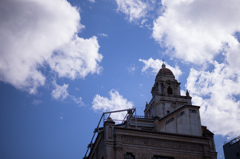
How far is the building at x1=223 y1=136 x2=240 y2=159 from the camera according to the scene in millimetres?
44203

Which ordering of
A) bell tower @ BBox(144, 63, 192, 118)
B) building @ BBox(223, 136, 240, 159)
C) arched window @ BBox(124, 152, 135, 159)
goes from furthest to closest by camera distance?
bell tower @ BBox(144, 63, 192, 118)
building @ BBox(223, 136, 240, 159)
arched window @ BBox(124, 152, 135, 159)

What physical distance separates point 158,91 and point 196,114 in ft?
71.8

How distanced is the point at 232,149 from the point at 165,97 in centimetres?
2591

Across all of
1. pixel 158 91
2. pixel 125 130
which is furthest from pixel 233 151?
pixel 158 91

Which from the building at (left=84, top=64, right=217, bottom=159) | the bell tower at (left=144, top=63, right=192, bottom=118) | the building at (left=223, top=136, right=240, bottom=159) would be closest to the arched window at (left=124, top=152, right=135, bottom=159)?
the building at (left=84, top=64, right=217, bottom=159)

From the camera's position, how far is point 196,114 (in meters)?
50.2

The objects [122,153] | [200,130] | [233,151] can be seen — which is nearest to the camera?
[122,153]

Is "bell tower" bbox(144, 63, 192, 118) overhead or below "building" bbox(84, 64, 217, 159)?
overhead

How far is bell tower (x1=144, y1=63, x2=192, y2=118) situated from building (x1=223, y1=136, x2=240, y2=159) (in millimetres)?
21001

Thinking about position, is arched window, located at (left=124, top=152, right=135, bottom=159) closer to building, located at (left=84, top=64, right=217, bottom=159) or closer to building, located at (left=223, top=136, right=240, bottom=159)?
building, located at (left=84, top=64, right=217, bottom=159)

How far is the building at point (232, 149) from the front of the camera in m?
44.2

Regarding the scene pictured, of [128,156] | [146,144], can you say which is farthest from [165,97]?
[128,156]

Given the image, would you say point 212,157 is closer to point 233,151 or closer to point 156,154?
point 156,154

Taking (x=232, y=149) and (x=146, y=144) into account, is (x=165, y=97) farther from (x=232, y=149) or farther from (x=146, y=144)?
(x=146, y=144)
